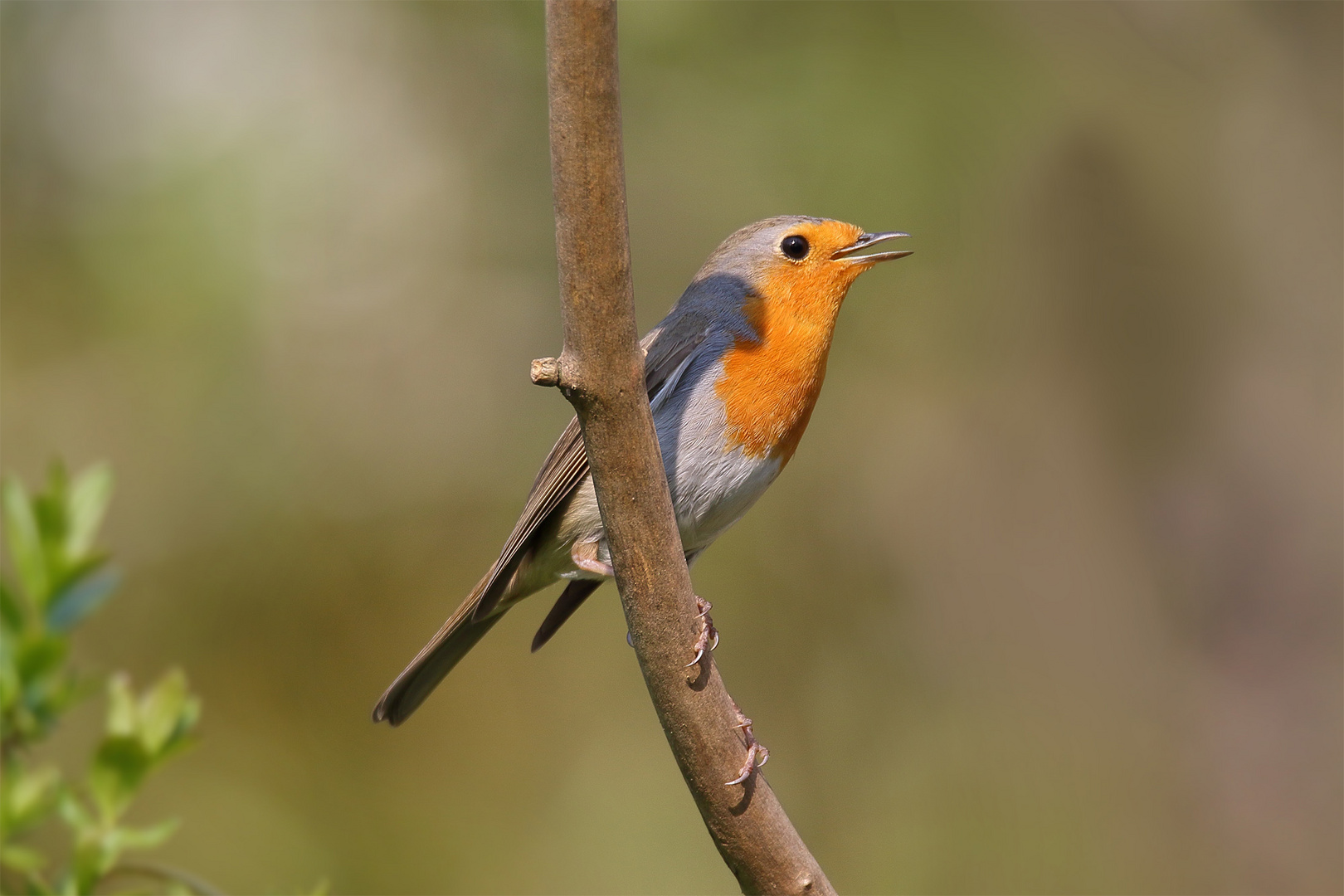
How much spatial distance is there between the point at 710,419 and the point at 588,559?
0.56m

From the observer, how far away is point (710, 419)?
3.27 metres

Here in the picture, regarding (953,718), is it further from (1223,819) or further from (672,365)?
(672,365)

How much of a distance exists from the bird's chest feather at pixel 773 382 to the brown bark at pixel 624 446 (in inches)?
40.4

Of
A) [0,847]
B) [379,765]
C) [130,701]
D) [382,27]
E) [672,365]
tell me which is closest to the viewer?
[0,847]

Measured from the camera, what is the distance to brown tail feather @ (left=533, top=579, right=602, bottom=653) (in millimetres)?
3740

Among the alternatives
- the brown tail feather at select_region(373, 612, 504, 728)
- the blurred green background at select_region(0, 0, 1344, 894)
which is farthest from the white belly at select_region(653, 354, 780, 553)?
the blurred green background at select_region(0, 0, 1344, 894)

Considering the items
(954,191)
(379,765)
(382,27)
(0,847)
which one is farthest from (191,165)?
(0,847)

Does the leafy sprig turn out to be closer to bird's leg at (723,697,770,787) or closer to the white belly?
bird's leg at (723,697,770,787)

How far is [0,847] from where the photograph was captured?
47.1 inches

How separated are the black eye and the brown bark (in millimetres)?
1786

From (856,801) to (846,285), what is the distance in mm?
3967

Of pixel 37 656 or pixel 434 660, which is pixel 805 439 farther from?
pixel 37 656

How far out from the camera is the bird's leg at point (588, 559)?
10.7 feet

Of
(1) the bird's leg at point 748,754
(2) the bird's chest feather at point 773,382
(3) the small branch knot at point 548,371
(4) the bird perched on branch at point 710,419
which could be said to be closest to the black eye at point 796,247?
(4) the bird perched on branch at point 710,419
